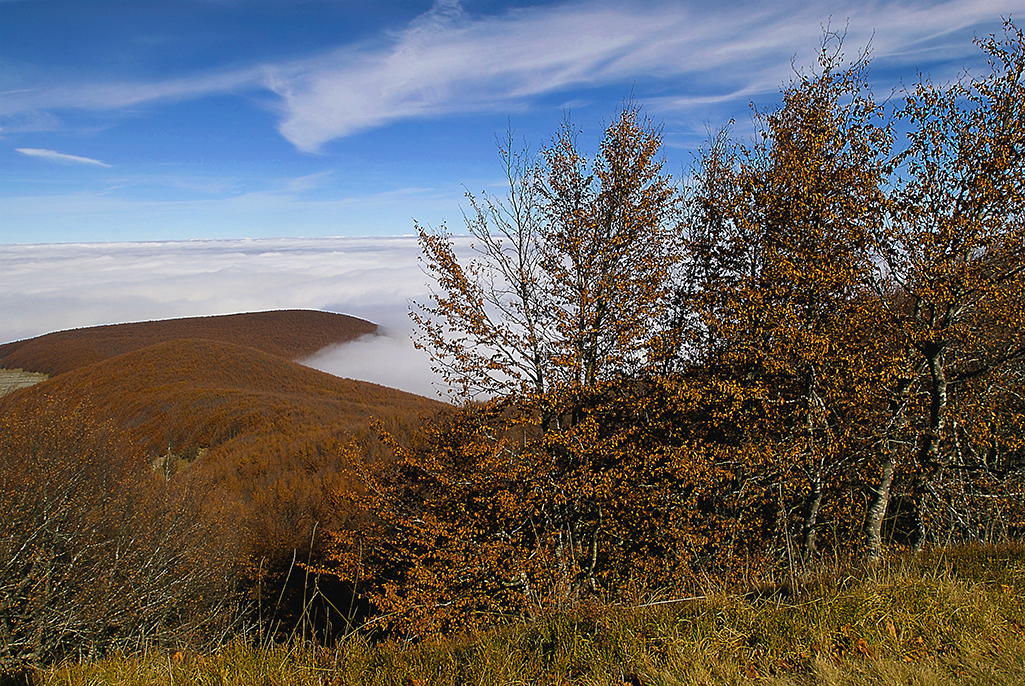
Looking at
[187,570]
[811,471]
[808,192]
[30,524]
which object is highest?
[808,192]

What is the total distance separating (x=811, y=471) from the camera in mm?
12938

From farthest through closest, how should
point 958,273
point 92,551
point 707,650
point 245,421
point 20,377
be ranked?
1. point 20,377
2. point 245,421
3. point 92,551
4. point 958,273
5. point 707,650

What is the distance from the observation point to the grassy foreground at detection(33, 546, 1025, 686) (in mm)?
3658

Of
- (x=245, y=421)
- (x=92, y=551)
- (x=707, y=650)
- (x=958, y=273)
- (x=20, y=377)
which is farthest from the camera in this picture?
(x=20, y=377)

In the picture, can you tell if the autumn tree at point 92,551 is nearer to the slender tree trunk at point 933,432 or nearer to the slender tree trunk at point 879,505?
the slender tree trunk at point 879,505

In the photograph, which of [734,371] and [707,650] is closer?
[707,650]

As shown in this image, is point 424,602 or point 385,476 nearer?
point 424,602

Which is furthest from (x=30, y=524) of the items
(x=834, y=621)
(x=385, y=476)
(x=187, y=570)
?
(x=834, y=621)

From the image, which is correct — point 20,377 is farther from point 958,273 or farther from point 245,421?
point 958,273

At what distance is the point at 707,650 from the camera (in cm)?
385

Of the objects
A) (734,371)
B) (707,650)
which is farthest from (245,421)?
(707,650)

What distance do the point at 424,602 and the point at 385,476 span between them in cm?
641

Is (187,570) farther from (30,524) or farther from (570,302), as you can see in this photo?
(570,302)

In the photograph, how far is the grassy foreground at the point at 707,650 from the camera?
12.0ft
